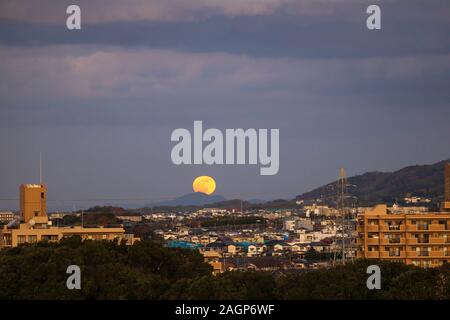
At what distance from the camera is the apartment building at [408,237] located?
69.8 meters

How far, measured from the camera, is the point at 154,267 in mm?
53125

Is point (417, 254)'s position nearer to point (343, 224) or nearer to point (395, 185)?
point (343, 224)

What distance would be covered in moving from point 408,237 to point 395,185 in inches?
2597

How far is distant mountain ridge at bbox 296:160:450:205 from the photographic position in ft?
412

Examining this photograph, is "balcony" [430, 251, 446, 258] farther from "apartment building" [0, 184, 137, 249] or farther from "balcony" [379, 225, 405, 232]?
"apartment building" [0, 184, 137, 249]

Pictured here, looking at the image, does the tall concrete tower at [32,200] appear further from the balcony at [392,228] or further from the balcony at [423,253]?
the balcony at [423,253]

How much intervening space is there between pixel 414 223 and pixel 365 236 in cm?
290

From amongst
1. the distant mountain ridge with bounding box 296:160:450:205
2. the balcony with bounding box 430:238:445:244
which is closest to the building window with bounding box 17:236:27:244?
the balcony with bounding box 430:238:445:244

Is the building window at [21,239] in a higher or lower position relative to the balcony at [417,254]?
higher

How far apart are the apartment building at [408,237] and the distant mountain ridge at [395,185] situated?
4940 centimetres

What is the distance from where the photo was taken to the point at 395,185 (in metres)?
136

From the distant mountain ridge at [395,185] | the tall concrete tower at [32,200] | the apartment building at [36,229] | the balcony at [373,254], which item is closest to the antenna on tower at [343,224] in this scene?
the balcony at [373,254]
